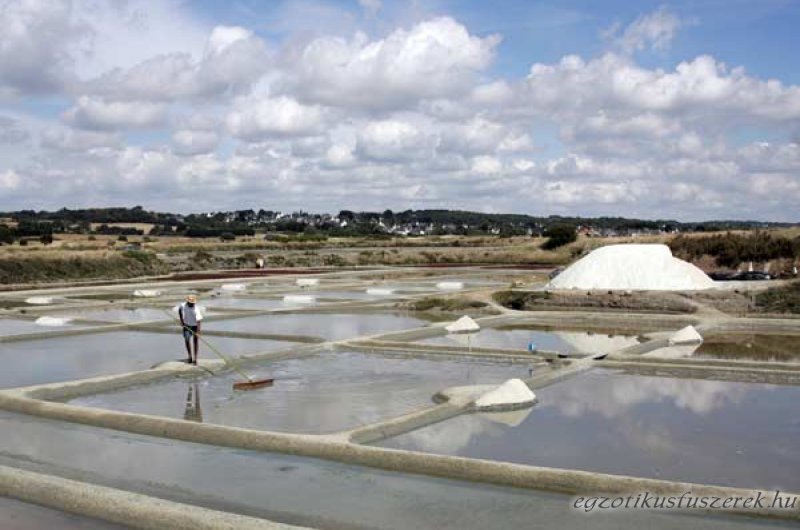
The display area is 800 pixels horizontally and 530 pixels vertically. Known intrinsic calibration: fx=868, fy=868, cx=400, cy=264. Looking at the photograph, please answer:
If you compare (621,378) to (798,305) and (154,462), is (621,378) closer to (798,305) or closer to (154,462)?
(154,462)

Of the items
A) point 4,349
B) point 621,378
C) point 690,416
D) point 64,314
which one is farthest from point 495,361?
point 64,314

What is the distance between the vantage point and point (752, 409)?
10.2m

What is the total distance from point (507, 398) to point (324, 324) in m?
11.3

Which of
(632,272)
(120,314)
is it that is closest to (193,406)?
(120,314)

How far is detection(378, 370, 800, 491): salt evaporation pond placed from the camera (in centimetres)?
761

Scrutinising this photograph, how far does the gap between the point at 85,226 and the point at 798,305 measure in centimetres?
10264

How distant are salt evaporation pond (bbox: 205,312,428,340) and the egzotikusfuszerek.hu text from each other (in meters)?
11.7

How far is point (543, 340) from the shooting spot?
1758 centimetres

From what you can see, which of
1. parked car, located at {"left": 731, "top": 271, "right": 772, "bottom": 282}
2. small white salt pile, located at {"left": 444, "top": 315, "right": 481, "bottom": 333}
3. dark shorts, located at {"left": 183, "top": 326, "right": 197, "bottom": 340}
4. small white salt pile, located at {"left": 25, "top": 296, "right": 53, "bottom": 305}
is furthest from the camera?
parked car, located at {"left": 731, "top": 271, "right": 772, "bottom": 282}

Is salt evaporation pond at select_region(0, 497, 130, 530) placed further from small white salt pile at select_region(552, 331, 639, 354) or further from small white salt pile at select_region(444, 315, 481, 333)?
small white salt pile at select_region(444, 315, 481, 333)

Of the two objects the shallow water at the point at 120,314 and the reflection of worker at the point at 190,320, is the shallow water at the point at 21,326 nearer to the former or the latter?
the shallow water at the point at 120,314

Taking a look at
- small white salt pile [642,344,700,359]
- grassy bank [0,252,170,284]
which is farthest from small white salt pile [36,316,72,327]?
grassy bank [0,252,170,284]

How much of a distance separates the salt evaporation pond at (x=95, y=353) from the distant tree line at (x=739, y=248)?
24.6m

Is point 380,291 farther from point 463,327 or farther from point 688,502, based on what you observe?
point 688,502
